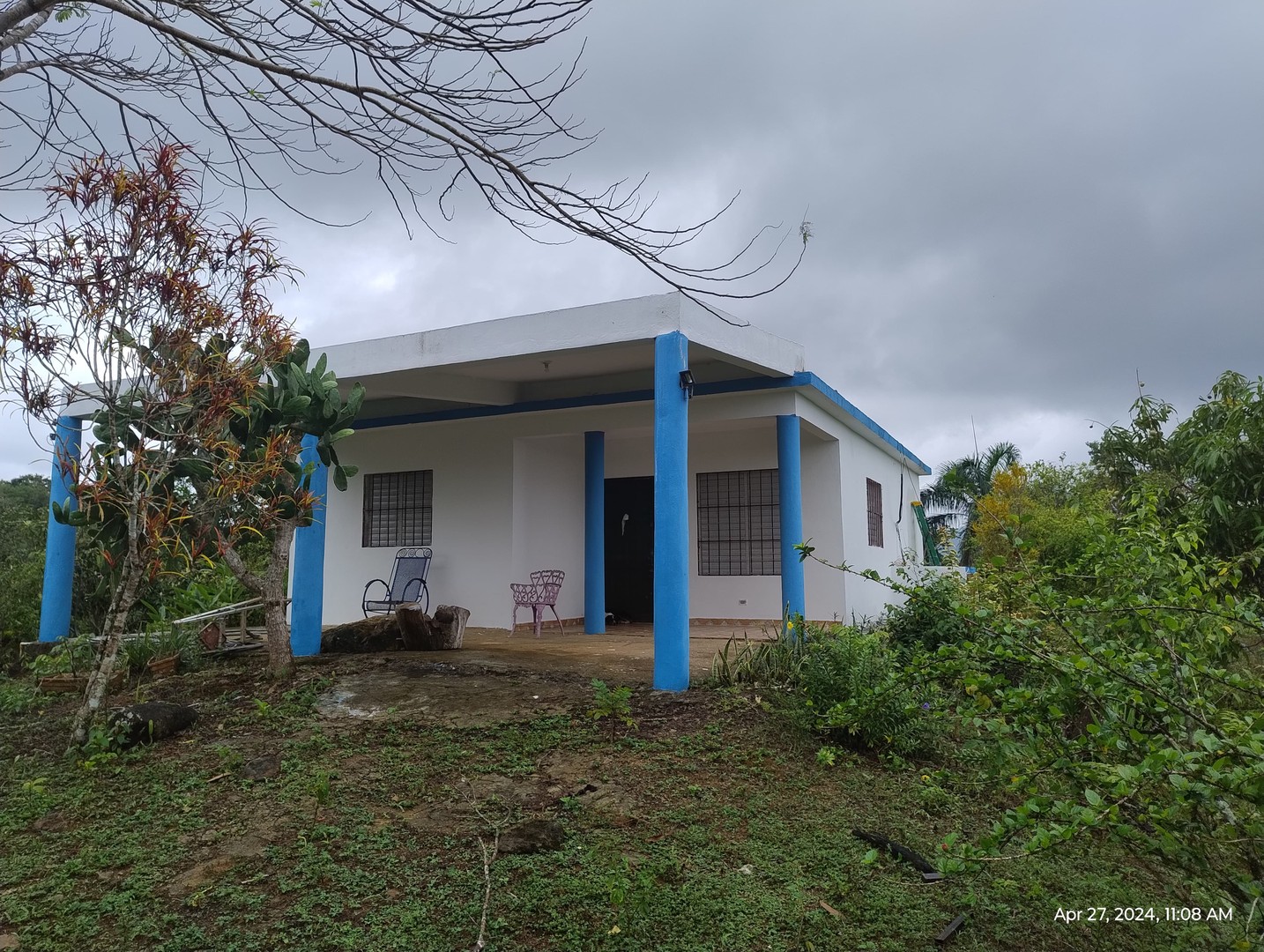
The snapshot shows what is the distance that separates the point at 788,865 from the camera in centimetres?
363

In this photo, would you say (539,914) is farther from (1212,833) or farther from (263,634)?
(263,634)

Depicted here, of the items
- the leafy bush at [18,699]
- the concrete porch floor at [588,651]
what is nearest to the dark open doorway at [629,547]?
the concrete porch floor at [588,651]

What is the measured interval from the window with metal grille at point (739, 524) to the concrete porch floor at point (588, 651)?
807 millimetres

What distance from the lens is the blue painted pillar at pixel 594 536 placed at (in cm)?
1021

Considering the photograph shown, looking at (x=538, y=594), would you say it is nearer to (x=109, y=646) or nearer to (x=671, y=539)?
(x=671, y=539)

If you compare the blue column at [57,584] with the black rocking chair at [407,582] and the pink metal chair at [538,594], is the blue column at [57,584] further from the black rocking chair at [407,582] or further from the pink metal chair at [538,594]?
the pink metal chair at [538,594]

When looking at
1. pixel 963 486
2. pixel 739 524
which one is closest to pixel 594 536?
pixel 739 524

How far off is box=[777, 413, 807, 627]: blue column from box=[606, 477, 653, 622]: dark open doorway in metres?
3.56

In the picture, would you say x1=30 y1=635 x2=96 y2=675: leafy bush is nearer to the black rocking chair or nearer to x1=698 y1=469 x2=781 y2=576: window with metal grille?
the black rocking chair

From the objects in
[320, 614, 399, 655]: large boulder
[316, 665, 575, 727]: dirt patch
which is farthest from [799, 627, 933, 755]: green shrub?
[320, 614, 399, 655]: large boulder

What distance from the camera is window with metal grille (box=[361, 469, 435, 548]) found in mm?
11125

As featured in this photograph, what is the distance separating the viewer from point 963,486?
24.5m

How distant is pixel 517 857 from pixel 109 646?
294cm

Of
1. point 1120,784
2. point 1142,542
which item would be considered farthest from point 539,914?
point 1142,542
